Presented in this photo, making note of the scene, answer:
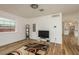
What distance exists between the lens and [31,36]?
796 cm

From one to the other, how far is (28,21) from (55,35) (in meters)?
3.28

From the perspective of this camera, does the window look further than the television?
No

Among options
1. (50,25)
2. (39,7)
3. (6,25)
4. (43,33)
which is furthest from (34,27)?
(39,7)

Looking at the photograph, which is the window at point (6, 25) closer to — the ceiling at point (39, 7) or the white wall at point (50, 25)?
the ceiling at point (39, 7)

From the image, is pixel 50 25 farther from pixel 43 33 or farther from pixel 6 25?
pixel 6 25

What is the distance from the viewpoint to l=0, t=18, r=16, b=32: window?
16.8 feet

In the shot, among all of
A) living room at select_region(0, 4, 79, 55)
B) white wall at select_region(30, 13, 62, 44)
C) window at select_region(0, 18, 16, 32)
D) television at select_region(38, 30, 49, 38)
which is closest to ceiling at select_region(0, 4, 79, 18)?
living room at select_region(0, 4, 79, 55)

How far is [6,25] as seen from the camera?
561 cm

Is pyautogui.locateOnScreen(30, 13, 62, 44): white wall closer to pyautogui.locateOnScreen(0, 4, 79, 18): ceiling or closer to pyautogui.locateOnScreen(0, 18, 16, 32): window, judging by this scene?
pyautogui.locateOnScreen(0, 4, 79, 18): ceiling

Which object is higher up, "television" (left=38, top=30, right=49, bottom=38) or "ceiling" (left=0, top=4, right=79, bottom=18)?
"ceiling" (left=0, top=4, right=79, bottom=18)

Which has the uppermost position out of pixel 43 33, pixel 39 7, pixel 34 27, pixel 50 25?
pixel 39 7
